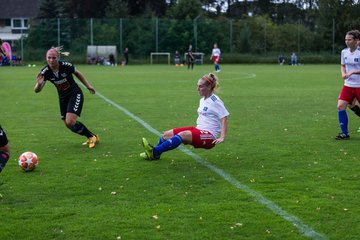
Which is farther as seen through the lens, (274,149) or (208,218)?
(274,149)

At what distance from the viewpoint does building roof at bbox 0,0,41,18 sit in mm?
85688

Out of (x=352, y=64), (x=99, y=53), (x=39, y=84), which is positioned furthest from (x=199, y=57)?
(x=39, y=84)

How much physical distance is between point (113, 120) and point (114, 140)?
2.94 metres

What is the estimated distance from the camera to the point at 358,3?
6031 centimetres

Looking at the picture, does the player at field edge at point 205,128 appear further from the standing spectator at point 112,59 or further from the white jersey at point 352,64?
the standing spectator at point 112,59

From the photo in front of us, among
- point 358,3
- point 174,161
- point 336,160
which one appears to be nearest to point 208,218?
point 174,161

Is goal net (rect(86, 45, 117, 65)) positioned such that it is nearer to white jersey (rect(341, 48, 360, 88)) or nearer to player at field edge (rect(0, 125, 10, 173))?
white jersey (rect(341, 48, 360, 88))

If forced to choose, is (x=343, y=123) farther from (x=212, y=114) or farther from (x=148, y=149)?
(x=148, y=149)

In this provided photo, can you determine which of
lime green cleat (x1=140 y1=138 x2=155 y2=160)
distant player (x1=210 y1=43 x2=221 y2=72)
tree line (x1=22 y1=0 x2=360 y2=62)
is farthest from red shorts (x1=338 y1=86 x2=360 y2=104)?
tree line (x1=22 y1=0 x2=360 y2=62)

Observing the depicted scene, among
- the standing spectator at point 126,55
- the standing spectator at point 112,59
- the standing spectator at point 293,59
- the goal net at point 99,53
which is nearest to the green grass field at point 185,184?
the standing spectator at point 126,55

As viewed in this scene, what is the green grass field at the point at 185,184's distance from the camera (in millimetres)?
5332

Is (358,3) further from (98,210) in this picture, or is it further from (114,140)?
(98,210)

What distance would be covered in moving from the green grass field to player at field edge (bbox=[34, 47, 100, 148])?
305 millimetres

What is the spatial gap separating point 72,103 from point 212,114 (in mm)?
2899
